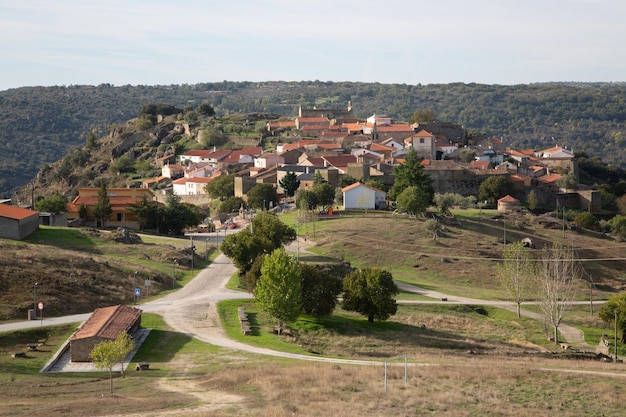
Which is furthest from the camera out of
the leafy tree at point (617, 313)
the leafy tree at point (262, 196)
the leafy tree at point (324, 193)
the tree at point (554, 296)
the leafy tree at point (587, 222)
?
the leafy tree at point (262, 196)

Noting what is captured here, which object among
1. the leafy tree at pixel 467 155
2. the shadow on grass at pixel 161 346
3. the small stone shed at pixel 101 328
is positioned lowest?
the shadow on grass at pixel 161 346

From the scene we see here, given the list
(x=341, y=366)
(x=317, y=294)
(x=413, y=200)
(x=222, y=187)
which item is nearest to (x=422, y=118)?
(x=222, y=187)

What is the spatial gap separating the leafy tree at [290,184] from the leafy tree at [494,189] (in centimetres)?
2083

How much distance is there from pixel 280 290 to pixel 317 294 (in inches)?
155

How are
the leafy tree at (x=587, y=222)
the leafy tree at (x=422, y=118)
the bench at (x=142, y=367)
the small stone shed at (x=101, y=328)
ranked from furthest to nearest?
the leafy tree at (x=422, y=118)
the leafy tree at (x=587, y=222)
the small stone shed at (x=101, y=328)
the bench at (x=142, y=367)

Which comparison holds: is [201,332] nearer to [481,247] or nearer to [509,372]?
[509,372]

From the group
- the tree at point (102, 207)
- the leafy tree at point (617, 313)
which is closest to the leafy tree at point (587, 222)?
the leafy tree at point (617, 313)

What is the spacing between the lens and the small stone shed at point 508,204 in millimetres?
90875

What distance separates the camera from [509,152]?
130 metres

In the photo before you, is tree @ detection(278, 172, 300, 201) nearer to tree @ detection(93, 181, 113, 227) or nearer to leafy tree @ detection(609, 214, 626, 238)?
tree @ detection(93, 181, 113, 227)

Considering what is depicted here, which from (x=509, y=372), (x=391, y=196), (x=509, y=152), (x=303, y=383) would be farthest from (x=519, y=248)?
(x=509, y=152)

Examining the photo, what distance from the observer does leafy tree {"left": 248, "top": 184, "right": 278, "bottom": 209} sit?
293 ft

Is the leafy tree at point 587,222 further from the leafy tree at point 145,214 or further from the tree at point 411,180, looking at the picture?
the leafy tree at point 145,214

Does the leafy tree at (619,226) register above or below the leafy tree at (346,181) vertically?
below
